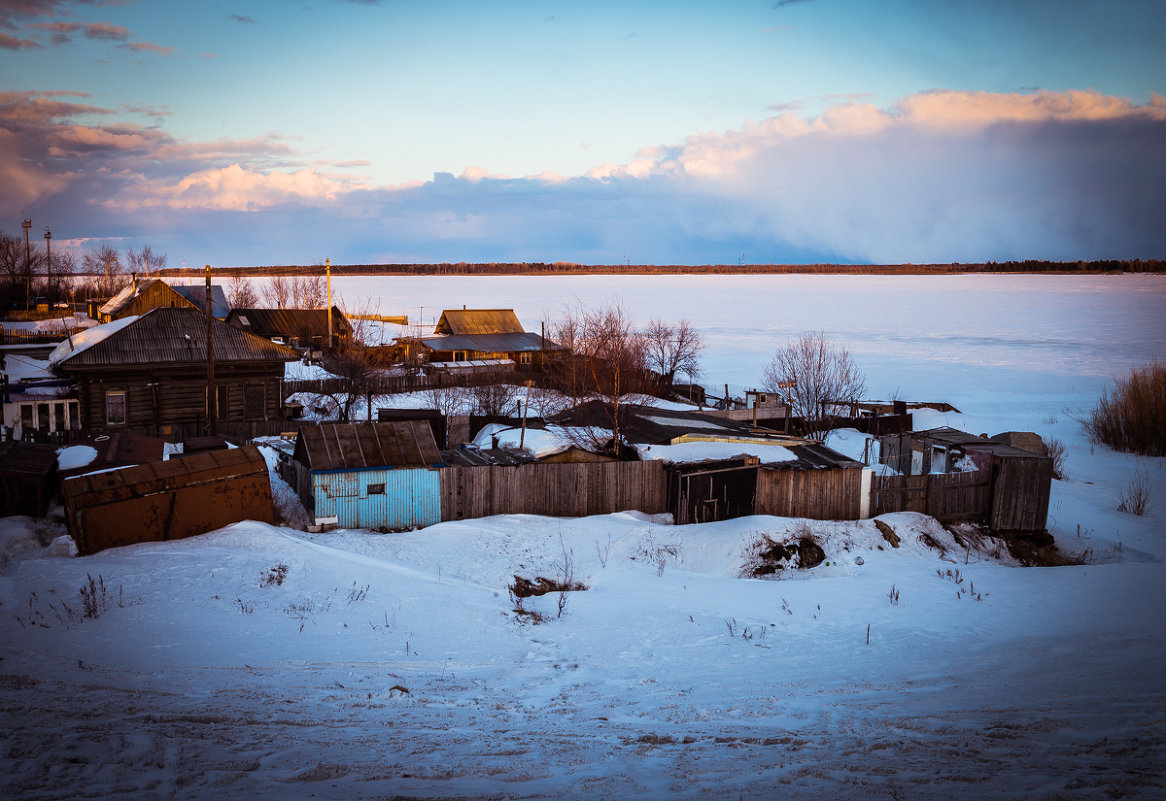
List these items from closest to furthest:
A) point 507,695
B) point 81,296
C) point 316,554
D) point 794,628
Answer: point 507,695, point 794,628, point 316,554, point 81,296

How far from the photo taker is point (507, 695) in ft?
29.0

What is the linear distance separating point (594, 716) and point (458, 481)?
947cm

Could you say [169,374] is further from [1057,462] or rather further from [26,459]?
[1057,462]

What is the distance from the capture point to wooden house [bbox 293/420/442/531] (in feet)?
52.9

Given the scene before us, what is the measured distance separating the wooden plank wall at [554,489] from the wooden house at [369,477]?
1.73 feet

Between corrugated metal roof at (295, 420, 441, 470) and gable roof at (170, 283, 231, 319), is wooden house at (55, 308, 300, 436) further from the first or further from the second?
gable roof at (170, 283, 231, 319)

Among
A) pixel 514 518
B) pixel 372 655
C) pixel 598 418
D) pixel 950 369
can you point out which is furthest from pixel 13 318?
pixel 950 369

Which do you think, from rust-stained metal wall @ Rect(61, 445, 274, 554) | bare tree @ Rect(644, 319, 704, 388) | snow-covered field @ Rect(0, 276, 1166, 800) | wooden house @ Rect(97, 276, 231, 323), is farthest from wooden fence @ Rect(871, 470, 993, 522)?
wooden house @ Rect(97, 276, 231, 323)

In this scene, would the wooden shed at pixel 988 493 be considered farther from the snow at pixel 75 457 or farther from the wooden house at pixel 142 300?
the wooden house at pixel 142 300

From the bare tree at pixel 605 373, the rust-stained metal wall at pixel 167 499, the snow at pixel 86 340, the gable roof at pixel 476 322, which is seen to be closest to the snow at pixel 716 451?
the bare tree at pixel 605 373

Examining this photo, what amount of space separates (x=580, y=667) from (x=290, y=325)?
2353 inches

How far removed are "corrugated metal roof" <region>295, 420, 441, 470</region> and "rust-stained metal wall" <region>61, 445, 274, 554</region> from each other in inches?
54.8

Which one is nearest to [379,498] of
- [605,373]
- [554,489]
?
[554,489]

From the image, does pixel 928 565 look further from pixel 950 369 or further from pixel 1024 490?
pixel 950 369
